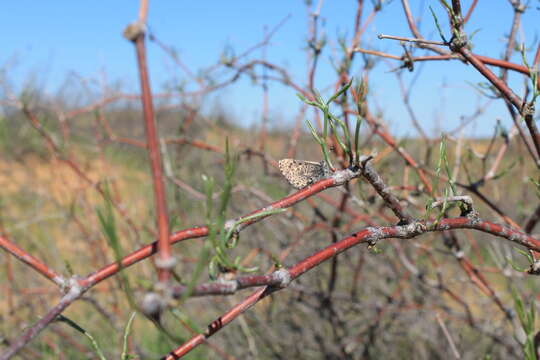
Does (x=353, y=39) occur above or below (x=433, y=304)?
above

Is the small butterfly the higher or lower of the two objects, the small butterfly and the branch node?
the higher

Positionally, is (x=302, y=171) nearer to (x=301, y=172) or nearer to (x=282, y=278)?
(x=301, y=172)

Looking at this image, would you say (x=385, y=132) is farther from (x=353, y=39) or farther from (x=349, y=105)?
(x=353, y=39)

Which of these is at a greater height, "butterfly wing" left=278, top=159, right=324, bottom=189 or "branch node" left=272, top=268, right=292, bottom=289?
"butterfly wing" left=278, top=159, right=324, bottom=189

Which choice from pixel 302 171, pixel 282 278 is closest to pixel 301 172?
pixel 302 171

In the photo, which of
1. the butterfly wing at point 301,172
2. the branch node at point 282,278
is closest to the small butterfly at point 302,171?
the butterfly wing at point 301,172

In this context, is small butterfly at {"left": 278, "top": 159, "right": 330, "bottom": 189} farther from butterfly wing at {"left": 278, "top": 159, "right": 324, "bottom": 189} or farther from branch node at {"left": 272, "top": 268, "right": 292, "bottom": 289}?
branch node at {"left": 272, "top": 268, "right": 292, "bottom": 289}

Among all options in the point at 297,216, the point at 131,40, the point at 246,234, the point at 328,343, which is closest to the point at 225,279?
the point at 131,40

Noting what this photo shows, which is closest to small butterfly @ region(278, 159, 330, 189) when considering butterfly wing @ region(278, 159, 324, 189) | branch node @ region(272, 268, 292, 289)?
butterfly wing @ region(278, 159, 324, 189)
